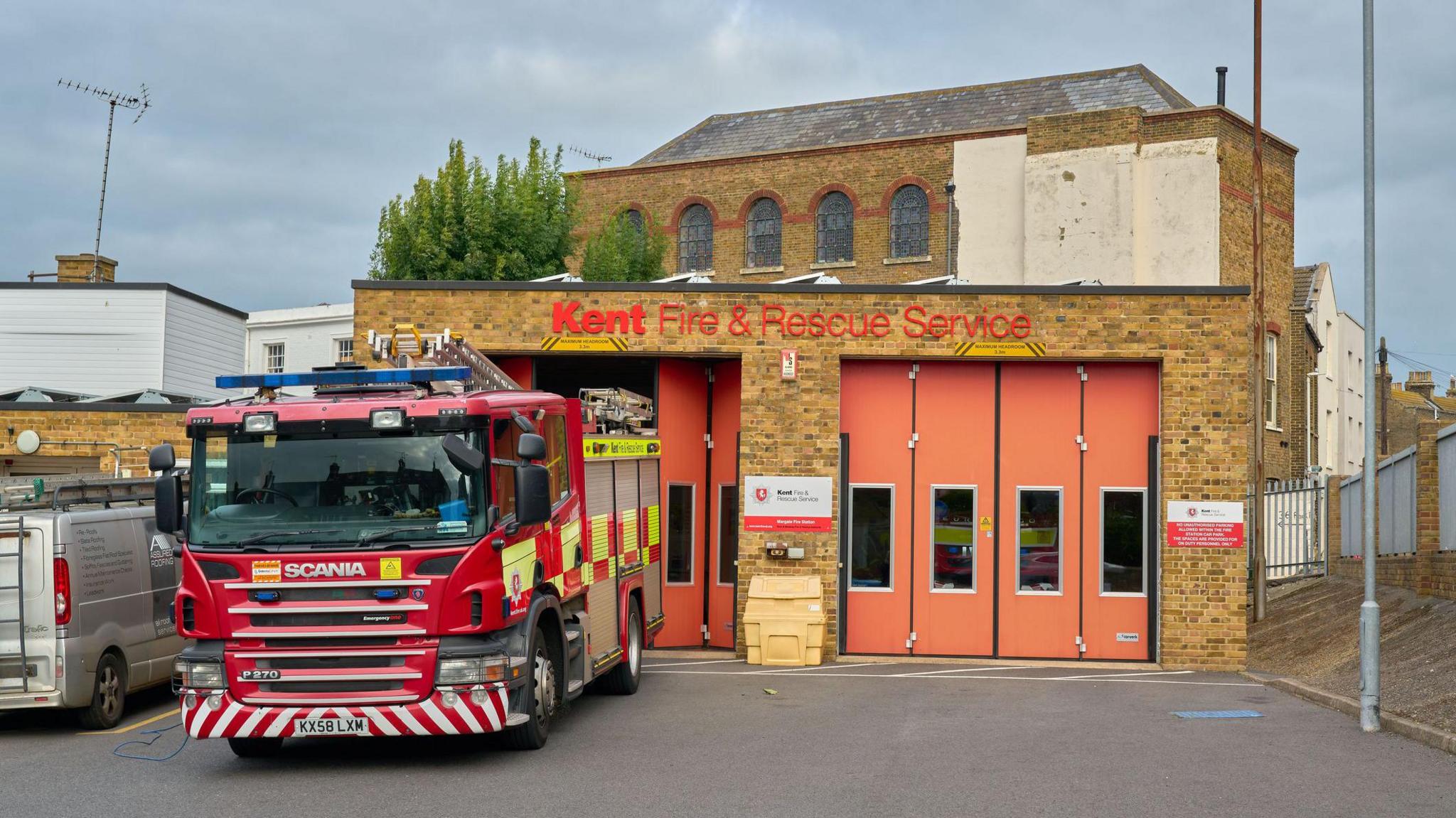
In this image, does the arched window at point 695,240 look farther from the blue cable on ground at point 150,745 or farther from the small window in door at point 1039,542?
the blue cable on ground at point 150,745

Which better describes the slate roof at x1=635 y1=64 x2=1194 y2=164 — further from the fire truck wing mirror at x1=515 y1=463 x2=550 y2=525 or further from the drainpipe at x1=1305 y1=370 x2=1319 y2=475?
the fire truck wing mirror at x1=515 y1=463 x2=550 y2=525

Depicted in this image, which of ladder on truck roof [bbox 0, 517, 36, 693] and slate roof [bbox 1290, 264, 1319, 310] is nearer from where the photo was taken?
ladder on truck roof [bbox 0, 517, 36, 693]

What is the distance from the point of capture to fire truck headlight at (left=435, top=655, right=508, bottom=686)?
9195mm

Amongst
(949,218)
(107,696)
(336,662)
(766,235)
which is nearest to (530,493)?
(336,662)

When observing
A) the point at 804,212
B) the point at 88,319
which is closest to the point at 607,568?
the point at 88,319

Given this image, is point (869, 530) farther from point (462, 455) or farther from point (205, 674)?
point (205, 674)

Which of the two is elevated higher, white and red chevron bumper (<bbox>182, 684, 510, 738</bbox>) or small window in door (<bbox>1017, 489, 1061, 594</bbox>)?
small window in door (<bbox>1017, 489, 1061, 594</bbox>)

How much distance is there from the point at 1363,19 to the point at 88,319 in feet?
97.0

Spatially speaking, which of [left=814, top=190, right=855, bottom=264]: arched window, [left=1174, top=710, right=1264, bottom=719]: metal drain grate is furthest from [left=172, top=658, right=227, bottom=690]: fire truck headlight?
[left=814, top=190, right=855, bottom=264]: arched window

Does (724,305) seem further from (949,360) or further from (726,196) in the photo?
(726,196)

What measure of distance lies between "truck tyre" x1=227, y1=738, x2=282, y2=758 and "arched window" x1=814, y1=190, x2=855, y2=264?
3376cm

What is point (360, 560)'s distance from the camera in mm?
9125

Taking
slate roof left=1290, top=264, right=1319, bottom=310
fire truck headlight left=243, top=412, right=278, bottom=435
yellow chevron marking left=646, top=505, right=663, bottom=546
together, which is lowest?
yellow chevron marking left=646, top=505, right=663, bottom=546

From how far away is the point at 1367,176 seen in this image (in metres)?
11.5
